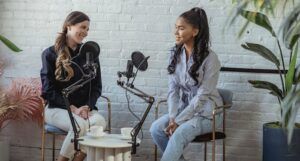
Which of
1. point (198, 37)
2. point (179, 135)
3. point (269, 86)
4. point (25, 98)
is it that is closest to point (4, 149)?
point (25, 98)

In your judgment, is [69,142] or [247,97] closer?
[69,142]

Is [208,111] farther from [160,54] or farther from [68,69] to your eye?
[68,69]

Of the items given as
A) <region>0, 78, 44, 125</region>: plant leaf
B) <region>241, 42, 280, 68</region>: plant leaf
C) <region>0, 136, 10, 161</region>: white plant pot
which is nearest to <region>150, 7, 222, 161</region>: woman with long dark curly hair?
<region>241, 42, 280, 68</region>: plant leaf

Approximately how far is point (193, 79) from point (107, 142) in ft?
2.73

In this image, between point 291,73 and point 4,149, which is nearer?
point 291,73

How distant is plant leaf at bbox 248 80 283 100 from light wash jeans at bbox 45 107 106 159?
1.15 m

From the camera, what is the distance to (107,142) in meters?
3.38

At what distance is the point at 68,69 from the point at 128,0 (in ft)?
2.65

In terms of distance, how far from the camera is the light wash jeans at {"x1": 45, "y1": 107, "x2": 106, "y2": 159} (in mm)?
3852

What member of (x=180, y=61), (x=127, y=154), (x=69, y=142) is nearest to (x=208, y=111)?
(x=180, y=61)

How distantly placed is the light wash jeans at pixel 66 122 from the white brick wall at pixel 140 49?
1.89 feet

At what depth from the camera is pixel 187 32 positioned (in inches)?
151

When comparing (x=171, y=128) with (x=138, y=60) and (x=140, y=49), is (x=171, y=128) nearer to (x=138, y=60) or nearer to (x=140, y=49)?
(x=138, y=60)

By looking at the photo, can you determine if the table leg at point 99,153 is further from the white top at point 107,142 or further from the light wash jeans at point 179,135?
the light wash jeans at point 179,135
